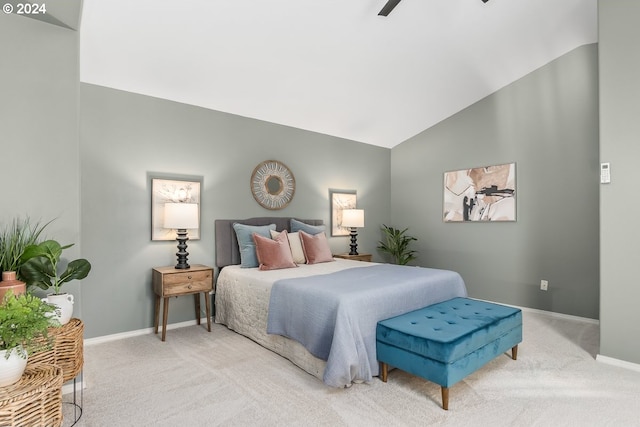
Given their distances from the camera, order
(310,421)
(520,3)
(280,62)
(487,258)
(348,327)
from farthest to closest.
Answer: (487,258) < (280,62) < (520,3) < (348,327) < (310,421)

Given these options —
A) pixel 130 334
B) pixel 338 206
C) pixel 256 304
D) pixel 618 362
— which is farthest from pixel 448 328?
pixel 338 206

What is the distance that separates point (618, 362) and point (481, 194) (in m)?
2.49

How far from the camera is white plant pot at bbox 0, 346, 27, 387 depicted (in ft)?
4.90

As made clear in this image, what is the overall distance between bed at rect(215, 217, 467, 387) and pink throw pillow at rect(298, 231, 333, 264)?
7.8 inches

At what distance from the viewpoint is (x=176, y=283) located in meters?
3.37

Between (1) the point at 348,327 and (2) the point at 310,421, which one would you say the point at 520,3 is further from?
(2) the point at 310,421

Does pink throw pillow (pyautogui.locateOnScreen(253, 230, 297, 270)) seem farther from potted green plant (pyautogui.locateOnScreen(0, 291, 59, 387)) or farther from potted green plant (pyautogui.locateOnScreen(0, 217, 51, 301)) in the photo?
potted green plant (pyautogui.locateOnScreen(0, 291, 59, 387))

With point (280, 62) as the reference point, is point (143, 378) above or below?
below

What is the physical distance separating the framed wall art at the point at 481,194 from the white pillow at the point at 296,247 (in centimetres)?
233

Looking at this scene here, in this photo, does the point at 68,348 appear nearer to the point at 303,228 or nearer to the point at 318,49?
the point at 303,228

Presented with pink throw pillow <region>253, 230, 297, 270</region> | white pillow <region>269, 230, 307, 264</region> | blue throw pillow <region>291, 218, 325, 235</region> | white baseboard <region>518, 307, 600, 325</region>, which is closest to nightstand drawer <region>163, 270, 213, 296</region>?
pink throw pillow <region>253, 230, 297, 270</region>

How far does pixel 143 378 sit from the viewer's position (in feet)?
8.39

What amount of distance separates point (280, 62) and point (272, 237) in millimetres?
1848

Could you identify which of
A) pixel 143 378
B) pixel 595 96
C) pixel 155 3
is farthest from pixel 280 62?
pixel 595 96
